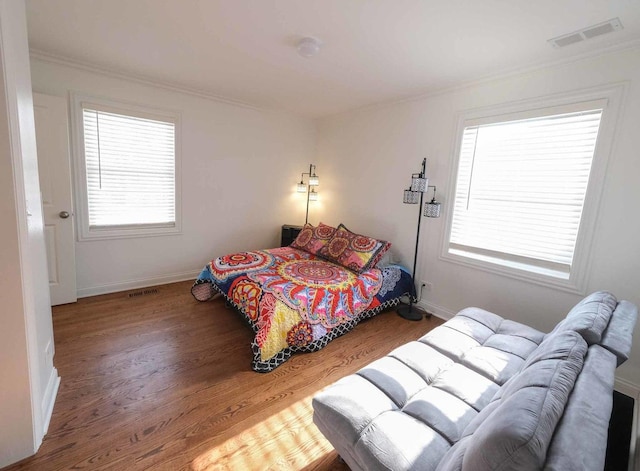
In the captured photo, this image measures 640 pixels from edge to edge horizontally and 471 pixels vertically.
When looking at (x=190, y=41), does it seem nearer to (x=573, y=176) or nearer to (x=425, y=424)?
(x=425, y=424)

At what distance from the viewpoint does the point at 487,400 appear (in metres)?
1.41

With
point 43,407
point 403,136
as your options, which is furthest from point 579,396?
point 403,136

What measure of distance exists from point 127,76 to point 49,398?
3117 mm

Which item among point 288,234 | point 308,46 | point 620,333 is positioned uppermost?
point 308,46

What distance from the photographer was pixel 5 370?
132 cm

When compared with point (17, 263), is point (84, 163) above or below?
above

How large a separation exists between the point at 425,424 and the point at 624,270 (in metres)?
2.04

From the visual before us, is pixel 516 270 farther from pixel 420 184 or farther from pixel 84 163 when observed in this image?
pixel 84 163

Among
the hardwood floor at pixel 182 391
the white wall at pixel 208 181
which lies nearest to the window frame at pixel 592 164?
the hardwood floor at pixel 182 391

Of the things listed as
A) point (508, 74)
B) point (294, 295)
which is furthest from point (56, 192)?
point (508, 74)

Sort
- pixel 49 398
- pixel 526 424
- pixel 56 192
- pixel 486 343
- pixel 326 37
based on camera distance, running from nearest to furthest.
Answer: pixel 526 424
pixel 49 398
pixel 486 343
pixel 326 37
pixel 56 192

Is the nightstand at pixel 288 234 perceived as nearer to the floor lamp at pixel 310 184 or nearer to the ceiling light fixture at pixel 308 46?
the floor lamp at pixel 310 184

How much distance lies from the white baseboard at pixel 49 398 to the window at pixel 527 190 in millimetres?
3383

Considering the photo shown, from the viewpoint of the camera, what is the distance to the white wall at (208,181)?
10.5ft
